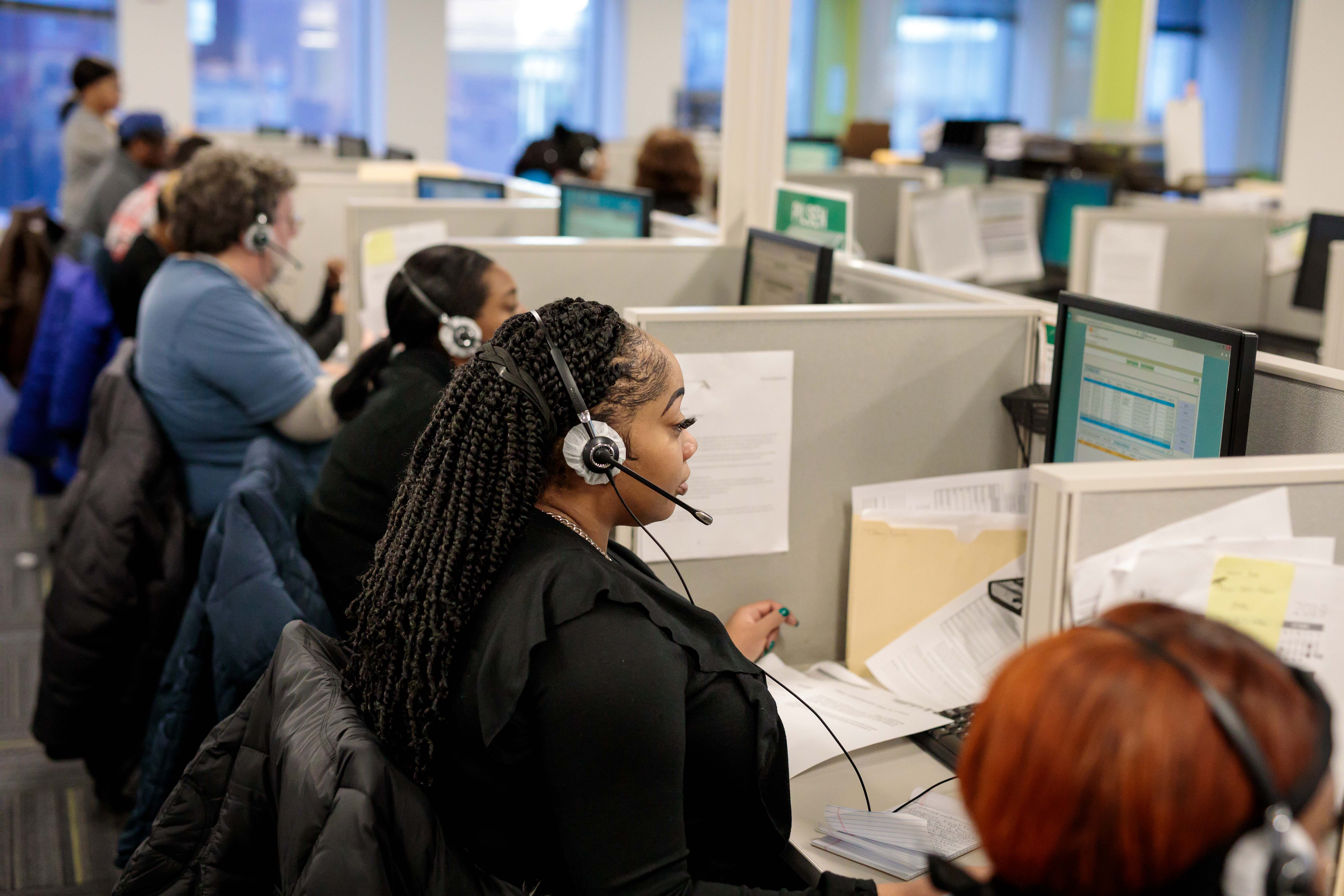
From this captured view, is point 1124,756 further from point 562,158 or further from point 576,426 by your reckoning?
point 562,158

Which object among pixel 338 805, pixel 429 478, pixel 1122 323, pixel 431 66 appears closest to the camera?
pixel 338 805

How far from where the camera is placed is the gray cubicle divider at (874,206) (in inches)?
202

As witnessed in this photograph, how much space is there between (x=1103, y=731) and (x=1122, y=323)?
83 centimetres

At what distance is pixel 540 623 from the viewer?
3.22 feet

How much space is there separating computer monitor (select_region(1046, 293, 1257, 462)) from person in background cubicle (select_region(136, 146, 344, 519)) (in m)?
1.38

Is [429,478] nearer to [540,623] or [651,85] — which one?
[540,623]

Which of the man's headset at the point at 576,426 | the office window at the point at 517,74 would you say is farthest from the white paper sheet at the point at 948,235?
the office window at the point at 517,74

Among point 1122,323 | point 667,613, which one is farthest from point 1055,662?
point 1122,323

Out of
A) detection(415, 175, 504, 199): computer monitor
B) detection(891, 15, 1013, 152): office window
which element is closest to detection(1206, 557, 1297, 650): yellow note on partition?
detection(415, 175, 504, 199): computer monitor

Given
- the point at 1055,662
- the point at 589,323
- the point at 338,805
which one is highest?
the point at 589,323

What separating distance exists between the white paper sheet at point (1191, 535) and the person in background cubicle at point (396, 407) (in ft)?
3.38

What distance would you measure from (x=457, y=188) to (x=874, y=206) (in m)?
2.24

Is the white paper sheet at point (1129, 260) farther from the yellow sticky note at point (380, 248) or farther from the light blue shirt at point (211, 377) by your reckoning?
the light blue shirt at point (211, 377)

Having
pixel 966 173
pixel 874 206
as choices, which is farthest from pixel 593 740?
pixel 966 173
